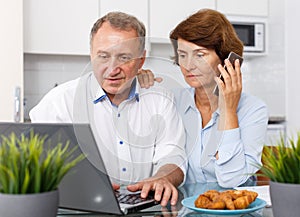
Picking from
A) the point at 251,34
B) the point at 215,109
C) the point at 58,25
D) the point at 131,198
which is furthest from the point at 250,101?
the point at 251,34

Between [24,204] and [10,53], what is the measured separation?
235 centimetres

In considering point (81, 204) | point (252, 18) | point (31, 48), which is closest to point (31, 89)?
point (31, 48)

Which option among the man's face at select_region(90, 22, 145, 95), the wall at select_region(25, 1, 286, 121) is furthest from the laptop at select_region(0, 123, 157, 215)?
the wall at select_region(25, 1, 286, 121)

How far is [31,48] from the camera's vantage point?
10.0 ft

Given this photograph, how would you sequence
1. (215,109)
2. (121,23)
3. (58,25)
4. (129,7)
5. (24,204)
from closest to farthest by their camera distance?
(24,204), (121,23), (215,109), (58,25), (129,7)

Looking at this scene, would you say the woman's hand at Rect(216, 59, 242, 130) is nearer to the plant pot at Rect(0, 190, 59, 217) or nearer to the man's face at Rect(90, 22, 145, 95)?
the man's face at Rect(90, 22, 145, 95)

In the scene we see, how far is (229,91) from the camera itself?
5.40 ft

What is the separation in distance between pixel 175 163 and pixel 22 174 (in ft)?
2.32

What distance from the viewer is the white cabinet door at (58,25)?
10.0 feet

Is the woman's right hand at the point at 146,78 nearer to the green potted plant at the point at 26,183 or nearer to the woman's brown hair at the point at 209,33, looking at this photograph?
the woman's brown hair at the point at 209,33

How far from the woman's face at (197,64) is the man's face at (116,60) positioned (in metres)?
0.15

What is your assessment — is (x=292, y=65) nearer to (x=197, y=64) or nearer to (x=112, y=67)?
(x=197, y=64)

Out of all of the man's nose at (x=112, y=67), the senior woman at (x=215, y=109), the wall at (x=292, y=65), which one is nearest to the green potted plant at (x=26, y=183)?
the man's nose at (x=112, y=67)

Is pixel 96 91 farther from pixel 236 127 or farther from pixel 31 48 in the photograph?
pixel 31 48
